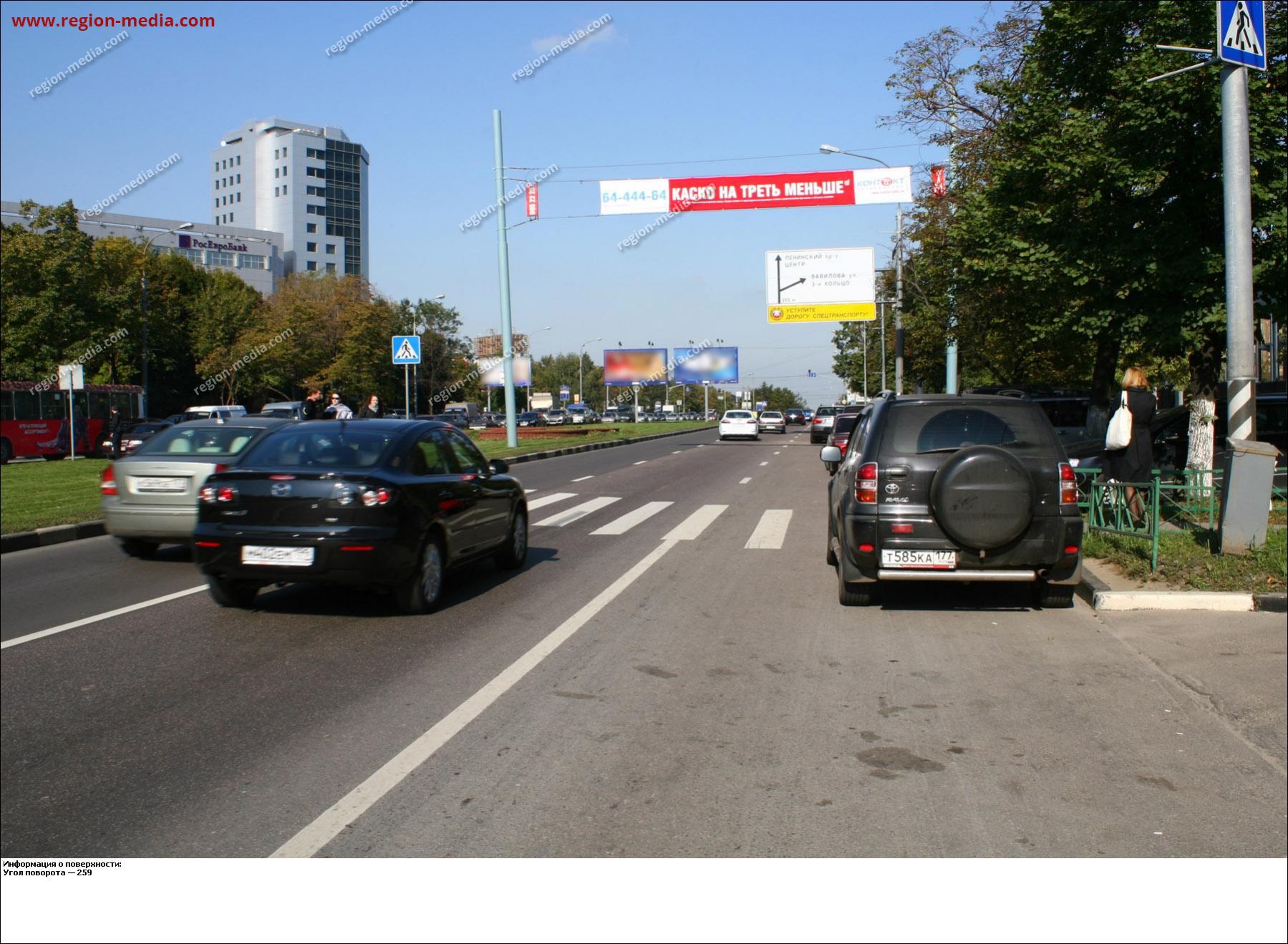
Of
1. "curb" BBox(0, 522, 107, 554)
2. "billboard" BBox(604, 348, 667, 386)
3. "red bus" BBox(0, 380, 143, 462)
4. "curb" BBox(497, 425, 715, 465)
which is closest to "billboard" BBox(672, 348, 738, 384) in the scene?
"billboard" BBox(604, 348, 667, 386)

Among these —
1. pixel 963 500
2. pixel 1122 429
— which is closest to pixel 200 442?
pixel 963 500

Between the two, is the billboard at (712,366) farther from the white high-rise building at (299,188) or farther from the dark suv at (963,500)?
the dark suv at (963,500)

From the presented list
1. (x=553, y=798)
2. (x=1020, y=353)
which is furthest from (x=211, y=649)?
(x=1020, y=353)

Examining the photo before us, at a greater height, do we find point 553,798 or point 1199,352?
point 1199,352

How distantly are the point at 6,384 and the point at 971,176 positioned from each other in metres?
27.7

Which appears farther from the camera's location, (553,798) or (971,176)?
(971,176)

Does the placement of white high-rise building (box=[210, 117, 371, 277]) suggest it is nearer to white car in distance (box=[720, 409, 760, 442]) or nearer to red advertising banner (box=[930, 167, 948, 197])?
white car in distance (box=[720, 409, 760, 442])

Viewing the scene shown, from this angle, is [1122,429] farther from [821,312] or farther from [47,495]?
[821,312]

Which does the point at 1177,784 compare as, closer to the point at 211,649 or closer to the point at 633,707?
the point at 633,707

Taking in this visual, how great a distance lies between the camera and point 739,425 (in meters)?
47.8

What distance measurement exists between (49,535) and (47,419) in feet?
74.5

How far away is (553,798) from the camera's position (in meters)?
4.27

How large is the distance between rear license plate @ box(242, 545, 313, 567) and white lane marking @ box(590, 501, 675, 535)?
6174mm

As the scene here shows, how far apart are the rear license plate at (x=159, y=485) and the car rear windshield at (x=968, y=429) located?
7.14m
